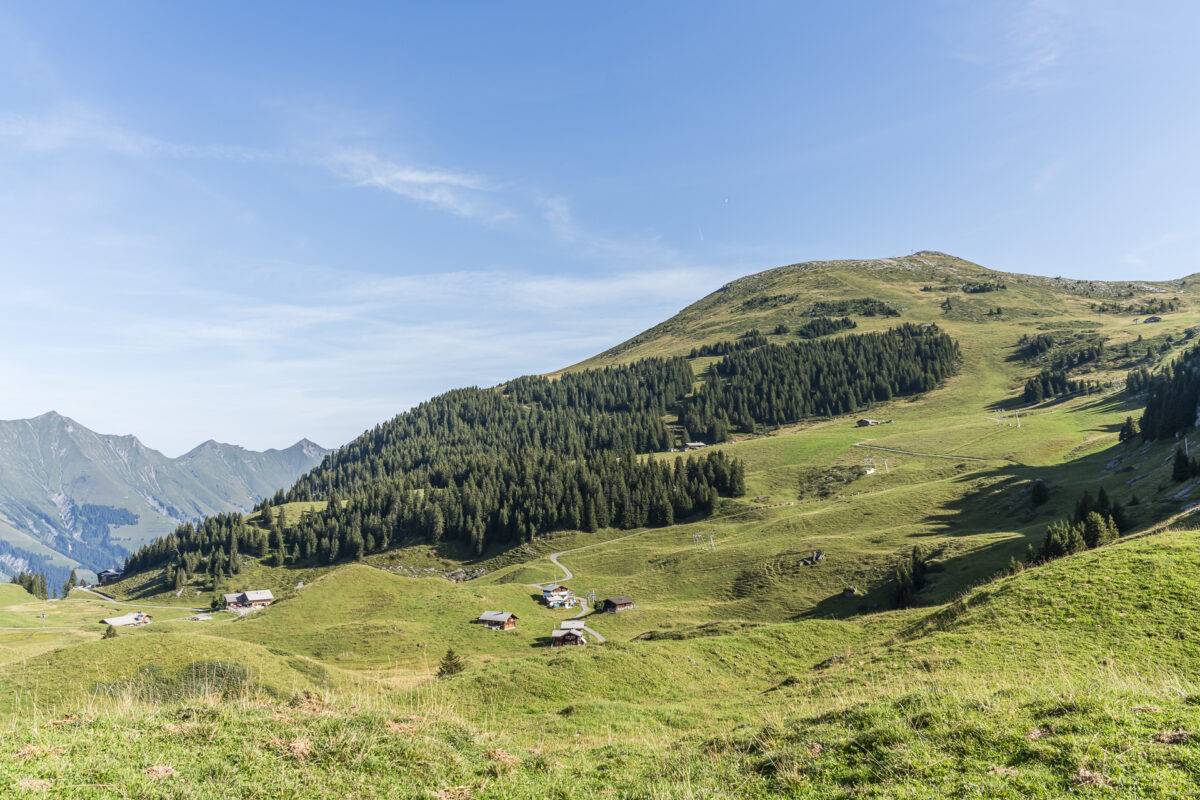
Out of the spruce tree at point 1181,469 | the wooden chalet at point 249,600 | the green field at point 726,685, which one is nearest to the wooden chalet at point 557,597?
the green field at point 726,685

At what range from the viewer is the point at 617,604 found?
295 feet

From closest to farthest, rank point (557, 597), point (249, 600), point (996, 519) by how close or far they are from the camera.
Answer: point (996, 519) < point (557, 597) < point (249, 600)

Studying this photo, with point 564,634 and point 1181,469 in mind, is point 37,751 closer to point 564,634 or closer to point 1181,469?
point 564,634

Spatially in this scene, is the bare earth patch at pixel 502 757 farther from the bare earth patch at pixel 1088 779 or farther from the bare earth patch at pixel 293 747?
the bare earth patch at pixel 1088 779

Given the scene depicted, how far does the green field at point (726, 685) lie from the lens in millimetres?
13156

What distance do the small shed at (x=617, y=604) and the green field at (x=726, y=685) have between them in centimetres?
221

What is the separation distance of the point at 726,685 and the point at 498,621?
166 ft

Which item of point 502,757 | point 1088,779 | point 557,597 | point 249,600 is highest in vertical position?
point 1088,779

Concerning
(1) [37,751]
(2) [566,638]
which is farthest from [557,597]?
(1) [37,751]

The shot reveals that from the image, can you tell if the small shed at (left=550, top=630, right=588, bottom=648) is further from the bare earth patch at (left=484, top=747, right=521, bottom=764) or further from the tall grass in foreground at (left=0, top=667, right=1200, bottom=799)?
the bare earth patch at (left=484, top=747, right=521, bottom=764)

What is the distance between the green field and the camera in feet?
43.2

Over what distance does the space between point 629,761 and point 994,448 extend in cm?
16045

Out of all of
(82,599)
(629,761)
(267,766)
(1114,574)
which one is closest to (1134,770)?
(629,761)

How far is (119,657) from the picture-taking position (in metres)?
45.9
